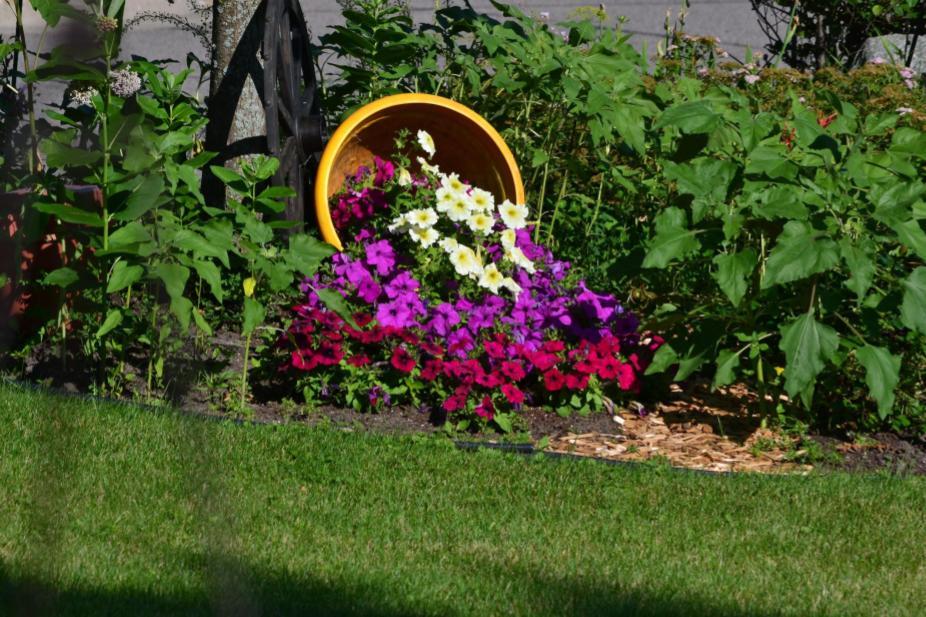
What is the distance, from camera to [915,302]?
3775 mm

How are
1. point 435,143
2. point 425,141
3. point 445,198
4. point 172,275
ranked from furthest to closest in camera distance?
1. point 435,143
2. point 425,141
3. point 445,198
4. point 172,275

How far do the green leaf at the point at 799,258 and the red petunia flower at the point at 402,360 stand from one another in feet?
4.16

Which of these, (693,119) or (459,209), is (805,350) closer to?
(693,119)

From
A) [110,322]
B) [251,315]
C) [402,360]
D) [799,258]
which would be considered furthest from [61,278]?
[799,258]

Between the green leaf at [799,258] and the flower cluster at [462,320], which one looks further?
the flower cluster at [462,320]

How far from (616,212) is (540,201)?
0.46 metres

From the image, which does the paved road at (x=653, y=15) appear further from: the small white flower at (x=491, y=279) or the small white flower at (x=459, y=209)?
the small white flower at (x=491, y=279)

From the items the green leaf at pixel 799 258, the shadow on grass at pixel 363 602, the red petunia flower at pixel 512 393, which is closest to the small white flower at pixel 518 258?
the red petunia flower at pixel 512 393

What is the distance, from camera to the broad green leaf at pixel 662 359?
4.20 m

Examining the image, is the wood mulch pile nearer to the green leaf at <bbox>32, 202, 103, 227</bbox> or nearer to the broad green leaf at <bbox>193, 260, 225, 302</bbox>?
the broad green leaf at <bbox>193, 260, 225, 302</bbox>

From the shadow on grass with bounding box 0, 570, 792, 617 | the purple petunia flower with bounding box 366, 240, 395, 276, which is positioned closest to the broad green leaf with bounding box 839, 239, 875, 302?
the shadow on grass with bounding box 0, 570, 792, 617

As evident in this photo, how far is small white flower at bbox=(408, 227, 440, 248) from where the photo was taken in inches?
184

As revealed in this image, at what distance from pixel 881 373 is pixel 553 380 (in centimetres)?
112

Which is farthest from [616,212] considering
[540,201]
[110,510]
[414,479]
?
[110,510]
